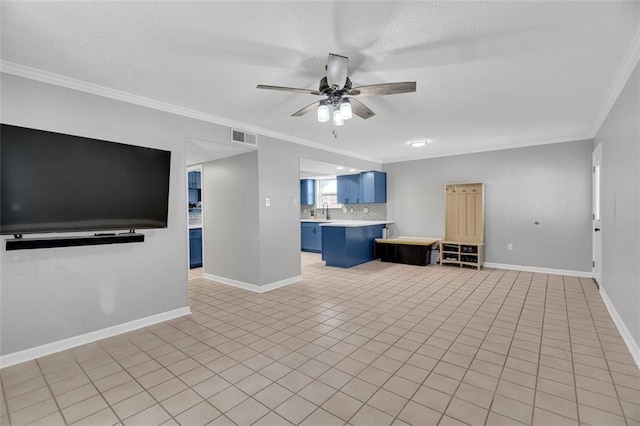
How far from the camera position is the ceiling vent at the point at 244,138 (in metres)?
4.22

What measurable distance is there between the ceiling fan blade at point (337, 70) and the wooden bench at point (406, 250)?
4.74 metres

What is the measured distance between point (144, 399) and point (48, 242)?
1676 mm

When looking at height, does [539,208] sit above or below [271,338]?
above

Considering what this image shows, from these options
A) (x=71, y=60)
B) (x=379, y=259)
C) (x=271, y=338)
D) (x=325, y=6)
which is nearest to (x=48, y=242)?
(x=71, y=60)

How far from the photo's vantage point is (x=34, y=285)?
8.74ft

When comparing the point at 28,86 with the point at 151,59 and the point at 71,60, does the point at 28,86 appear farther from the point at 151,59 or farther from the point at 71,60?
the point at 151,59

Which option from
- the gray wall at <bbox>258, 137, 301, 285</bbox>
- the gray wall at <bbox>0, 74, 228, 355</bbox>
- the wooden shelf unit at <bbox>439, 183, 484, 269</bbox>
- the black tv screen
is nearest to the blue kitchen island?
the gray wall at <bbox>258, 137, 301, 285</bbox>

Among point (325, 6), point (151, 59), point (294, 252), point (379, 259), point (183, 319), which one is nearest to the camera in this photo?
point (325, 6)

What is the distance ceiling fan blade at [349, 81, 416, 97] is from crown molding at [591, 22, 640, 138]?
160cm

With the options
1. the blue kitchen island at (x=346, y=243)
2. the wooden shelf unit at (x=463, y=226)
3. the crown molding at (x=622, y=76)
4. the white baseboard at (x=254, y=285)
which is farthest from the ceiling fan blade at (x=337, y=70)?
the wooden shelf unit at (x=463, y=226)

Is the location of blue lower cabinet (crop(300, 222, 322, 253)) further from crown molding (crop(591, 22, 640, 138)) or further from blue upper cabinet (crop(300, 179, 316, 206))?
crown molding (crop(591, 22, 640, 138))

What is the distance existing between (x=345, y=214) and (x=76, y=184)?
6.50 metres

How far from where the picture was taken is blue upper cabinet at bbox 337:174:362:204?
7.56 m

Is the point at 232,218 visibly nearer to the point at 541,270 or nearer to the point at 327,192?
the point at 327,192
